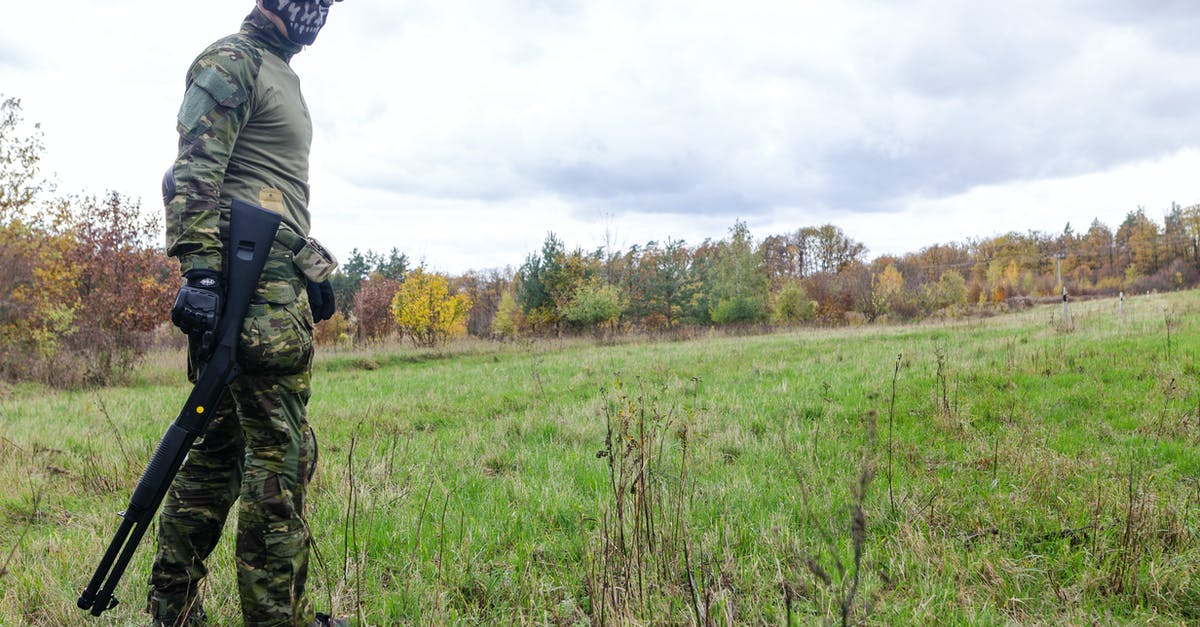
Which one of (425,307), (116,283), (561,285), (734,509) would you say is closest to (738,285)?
(561,285)

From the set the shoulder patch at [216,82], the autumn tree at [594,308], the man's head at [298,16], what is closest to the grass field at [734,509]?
the shoulder patch at [216,82]

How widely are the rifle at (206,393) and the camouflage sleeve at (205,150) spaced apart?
0.08 metres

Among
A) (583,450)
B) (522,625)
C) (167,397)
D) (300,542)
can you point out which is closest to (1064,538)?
(522,625)

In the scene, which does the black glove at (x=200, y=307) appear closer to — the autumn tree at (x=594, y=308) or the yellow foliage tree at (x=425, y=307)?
the yellow foliage tree at (x=425, y=307)

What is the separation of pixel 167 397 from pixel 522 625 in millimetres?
9107

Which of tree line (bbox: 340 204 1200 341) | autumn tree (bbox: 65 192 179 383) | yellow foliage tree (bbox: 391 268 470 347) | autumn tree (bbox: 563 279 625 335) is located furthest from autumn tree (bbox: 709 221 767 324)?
autumn tree (bbox: 65 192 179 383)

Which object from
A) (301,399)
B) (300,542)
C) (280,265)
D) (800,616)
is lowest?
(800,616)

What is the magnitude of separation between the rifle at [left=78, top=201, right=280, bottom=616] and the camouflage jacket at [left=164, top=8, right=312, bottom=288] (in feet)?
0.24

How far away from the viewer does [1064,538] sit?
8.84 feet

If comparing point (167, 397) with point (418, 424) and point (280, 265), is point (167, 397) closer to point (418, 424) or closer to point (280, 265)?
point (418, 424)

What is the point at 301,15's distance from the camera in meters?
2.38

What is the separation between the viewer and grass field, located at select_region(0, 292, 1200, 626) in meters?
2.21

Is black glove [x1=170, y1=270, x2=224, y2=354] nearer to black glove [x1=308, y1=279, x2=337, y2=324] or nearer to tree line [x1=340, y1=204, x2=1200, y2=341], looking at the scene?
black glove [x1=308, y1=279, x2=337, y2=324]

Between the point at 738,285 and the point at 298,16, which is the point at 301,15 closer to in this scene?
the point at 298,16
